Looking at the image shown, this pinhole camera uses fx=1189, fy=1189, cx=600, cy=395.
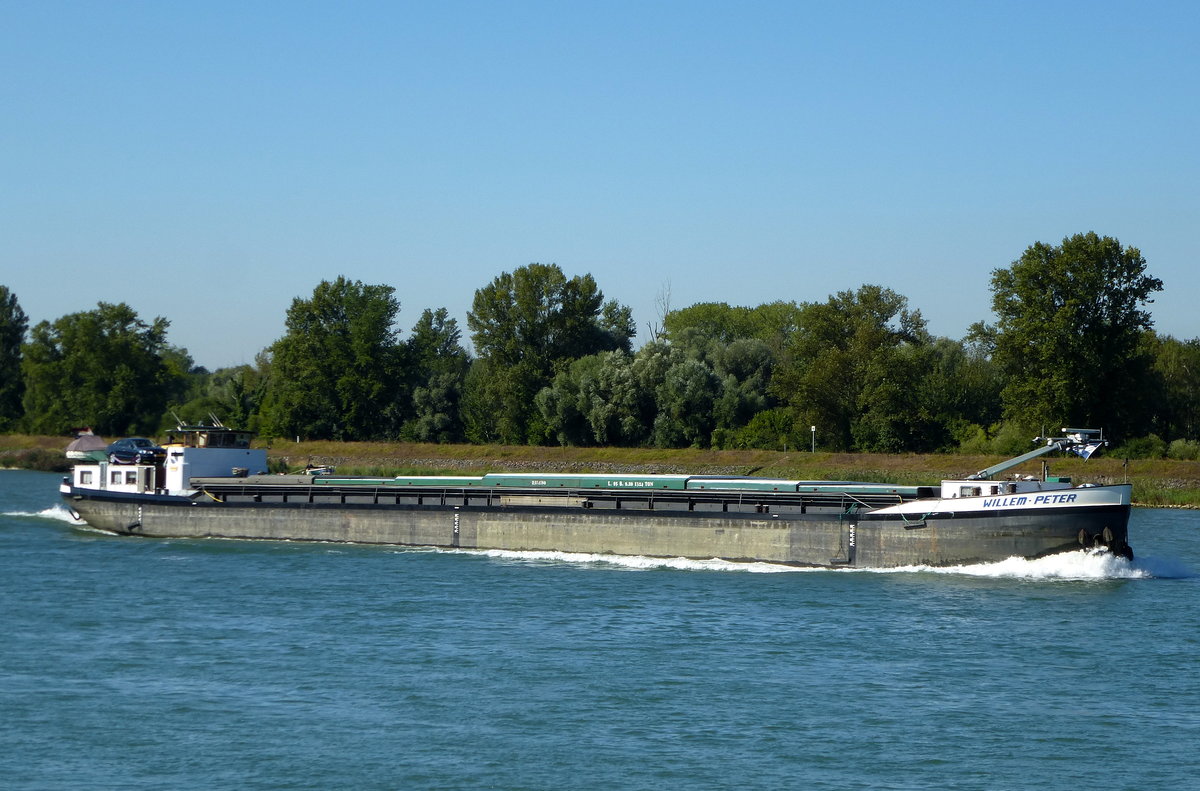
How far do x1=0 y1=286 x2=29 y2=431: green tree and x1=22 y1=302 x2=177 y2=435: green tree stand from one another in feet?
27.1

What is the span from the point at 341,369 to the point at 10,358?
186ft

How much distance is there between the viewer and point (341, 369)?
108 meters

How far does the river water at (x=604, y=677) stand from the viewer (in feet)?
66.8

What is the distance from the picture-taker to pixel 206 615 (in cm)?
3244

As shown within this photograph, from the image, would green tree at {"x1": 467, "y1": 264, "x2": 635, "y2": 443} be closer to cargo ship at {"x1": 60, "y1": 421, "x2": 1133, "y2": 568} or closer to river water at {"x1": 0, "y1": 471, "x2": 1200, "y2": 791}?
cargo ship at {"x1": 60, "y1": 421, "x2": 1133, "y2": 568}

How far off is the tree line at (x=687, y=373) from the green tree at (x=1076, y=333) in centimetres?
13

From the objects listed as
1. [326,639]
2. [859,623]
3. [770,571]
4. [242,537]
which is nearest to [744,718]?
[859,623]

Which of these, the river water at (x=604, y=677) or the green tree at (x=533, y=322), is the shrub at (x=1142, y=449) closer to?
the river water at (x=604, y=677)

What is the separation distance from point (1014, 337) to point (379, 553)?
46157mm

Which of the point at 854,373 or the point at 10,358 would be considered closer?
the point at 854,373

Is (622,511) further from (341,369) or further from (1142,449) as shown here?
(341,369)

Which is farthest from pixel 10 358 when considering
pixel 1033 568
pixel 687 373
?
pixel 1033 568

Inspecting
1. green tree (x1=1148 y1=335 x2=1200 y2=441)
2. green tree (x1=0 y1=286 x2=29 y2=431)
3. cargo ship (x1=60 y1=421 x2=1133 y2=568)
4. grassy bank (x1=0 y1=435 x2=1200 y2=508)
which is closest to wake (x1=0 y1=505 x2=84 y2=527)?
cargo ship (x1=60 y1=421 x2=1133 y2=568)

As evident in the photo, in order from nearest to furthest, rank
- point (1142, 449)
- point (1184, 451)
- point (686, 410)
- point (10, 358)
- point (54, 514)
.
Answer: point (54, 514) → point (1184, 451) → point (1142, 449) → point (686, 410) → point (10, 358)
